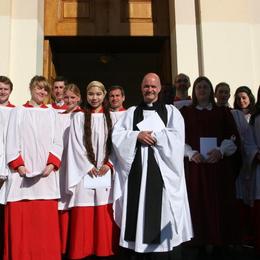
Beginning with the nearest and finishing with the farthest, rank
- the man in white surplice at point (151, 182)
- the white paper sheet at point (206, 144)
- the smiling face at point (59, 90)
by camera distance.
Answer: the man in white surplice at point (151, 182)
the white paper sheet at point (206, 144)
the smiling face at point (59, 90)

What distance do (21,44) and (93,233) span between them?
13.1 feet

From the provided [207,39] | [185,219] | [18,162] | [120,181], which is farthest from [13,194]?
[207,39]

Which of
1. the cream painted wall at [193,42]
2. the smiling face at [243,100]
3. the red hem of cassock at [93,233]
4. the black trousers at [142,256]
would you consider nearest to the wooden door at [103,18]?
the cream painted wall at [193,42]

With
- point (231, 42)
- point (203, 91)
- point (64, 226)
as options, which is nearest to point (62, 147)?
point (64, 226)

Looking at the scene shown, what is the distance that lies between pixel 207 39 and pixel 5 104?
12.5 feet

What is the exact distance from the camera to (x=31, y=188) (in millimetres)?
4039

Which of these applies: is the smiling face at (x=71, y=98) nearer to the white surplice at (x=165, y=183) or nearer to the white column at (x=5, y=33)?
the white surplice at (x=165, y=183)

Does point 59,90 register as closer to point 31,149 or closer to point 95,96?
point 95,96

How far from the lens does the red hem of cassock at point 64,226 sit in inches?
168

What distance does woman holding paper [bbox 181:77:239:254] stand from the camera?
14.5 feet

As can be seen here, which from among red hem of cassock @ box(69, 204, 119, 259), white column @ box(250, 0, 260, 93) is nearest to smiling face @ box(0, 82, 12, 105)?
red hem of cassock @ box(69, 204, 119, 259)

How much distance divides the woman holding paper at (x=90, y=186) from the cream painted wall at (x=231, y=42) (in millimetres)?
3152

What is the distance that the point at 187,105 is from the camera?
4.86 m

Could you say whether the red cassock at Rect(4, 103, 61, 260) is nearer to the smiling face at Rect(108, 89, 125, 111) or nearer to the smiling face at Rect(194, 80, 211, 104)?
the smiling face at Rect(108, 89, 125, 111)
